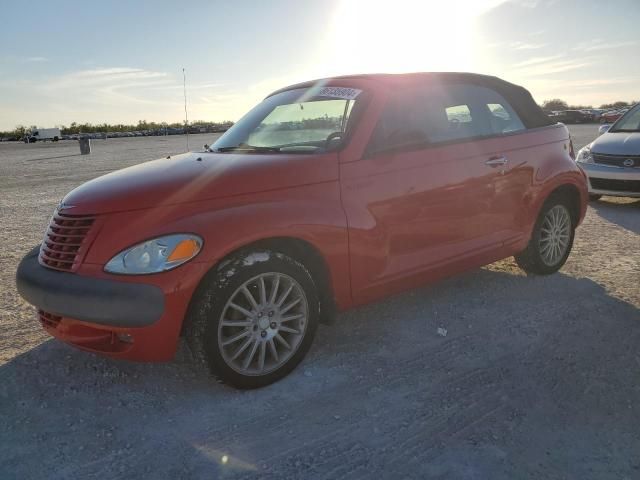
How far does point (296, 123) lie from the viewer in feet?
13.4

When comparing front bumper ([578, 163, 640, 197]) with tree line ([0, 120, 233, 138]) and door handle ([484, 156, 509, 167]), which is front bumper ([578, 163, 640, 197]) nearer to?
door handle ([484, 156, 509, 167])

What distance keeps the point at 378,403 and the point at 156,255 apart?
55.2 inches

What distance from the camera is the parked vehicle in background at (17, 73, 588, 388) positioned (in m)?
2.89

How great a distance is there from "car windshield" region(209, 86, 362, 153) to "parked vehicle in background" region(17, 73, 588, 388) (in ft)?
0.05

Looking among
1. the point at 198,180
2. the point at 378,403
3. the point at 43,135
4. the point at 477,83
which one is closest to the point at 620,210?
the point at 477,83

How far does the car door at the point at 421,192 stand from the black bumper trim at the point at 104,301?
1236 millimetres

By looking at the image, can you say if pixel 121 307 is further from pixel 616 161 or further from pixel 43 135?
pixel 43 135

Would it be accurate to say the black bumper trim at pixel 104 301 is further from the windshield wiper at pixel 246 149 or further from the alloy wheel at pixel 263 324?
the windshield wiper at pixel 246 149

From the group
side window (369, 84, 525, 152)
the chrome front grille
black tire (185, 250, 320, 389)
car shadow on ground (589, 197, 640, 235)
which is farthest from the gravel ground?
car shadow on ground (589, 197, 640, 235)

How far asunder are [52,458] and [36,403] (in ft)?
1.94

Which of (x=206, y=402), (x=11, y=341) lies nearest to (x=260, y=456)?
(x=206, y=402)

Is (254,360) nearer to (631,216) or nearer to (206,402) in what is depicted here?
(206,402)

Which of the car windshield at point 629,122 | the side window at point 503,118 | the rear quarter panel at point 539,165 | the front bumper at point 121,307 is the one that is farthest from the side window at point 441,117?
the car windshield at point 629,122

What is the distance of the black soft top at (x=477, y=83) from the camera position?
399 cm
